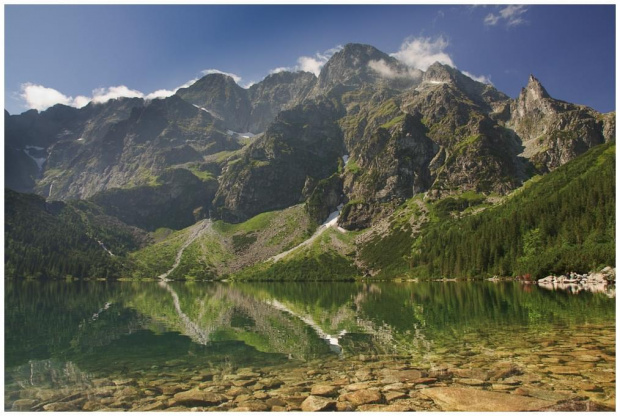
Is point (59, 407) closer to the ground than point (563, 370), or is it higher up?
closer to the ground

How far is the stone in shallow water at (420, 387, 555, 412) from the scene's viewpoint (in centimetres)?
1285

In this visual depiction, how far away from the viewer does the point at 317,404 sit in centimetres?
1430

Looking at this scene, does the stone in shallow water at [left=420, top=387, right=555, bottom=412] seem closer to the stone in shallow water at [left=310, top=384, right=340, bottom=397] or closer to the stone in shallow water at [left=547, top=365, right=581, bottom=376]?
the stone in shallow water at [left=310, top=384, right=340, bottom=397]

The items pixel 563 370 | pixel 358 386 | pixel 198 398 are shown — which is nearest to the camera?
pixel 198 398

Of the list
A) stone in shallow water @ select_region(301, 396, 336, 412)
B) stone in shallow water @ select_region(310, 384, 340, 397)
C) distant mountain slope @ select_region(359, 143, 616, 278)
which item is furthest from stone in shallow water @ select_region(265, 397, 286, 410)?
distant mountain slope @ select_region(359, 143, 616, 278)

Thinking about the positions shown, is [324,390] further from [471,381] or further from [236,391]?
[471,381]

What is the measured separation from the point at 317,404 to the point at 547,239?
153788mm

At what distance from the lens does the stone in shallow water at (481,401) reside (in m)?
12.9

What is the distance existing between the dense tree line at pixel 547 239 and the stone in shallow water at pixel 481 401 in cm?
10715

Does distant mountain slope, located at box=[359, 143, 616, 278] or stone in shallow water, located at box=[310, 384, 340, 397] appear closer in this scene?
stone in shallow water, located at box=[310, 384, 340, 397]

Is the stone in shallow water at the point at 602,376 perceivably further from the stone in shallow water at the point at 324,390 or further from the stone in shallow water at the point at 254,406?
the stone in shallow water at the point at 254,406

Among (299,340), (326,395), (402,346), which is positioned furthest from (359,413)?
(299,340)

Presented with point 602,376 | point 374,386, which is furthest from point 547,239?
point 374,386

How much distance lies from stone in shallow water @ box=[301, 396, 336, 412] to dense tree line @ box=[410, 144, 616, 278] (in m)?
111
